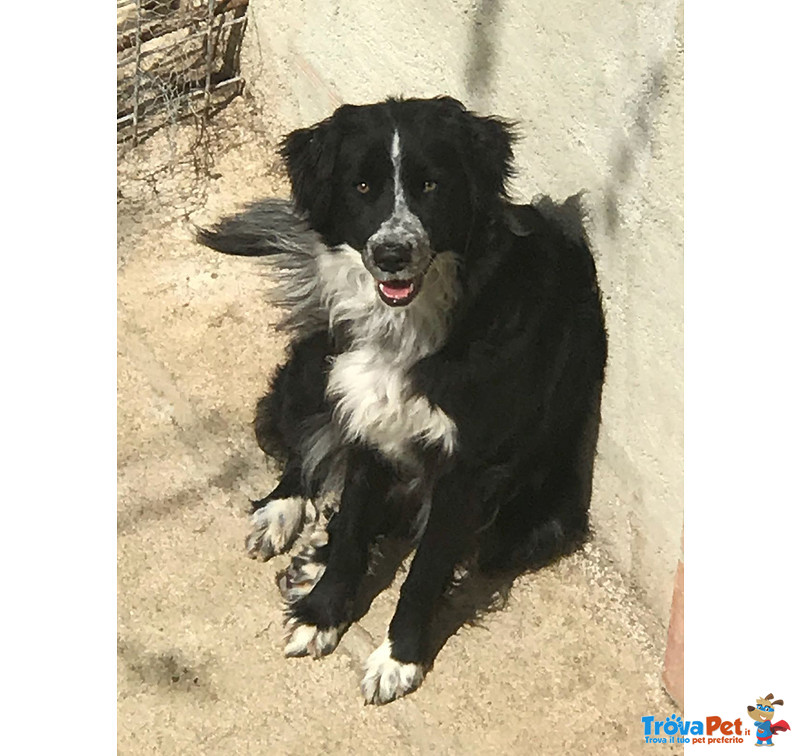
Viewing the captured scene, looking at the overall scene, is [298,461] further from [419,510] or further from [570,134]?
[570,134]

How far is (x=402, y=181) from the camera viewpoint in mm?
2623

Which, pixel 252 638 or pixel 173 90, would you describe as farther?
pixel 173 90

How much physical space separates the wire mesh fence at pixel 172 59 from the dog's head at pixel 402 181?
198 centimetres

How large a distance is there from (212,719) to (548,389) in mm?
1227

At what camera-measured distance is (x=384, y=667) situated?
2951mm

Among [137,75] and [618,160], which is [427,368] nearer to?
[618,160]

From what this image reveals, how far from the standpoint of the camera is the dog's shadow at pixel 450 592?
10.3 feet

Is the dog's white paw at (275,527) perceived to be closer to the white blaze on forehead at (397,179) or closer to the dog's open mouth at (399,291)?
the dog's open mouth at (399,291)

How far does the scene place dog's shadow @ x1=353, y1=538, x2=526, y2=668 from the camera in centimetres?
313

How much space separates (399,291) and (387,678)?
104cm

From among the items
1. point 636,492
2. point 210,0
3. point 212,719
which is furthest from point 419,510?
point 210,0
